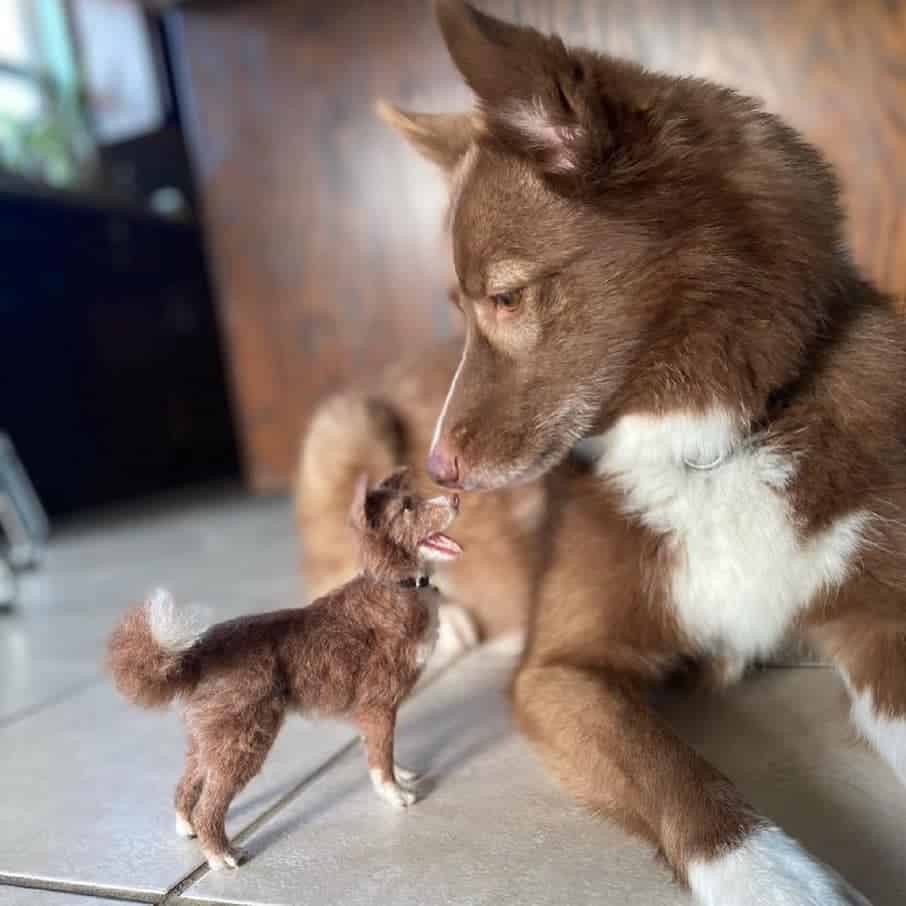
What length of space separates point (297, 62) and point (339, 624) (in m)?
3.04

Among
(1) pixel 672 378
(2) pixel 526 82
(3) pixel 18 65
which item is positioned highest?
(2) pixel 526 82

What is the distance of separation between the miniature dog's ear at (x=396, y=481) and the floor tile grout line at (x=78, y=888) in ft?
1.72

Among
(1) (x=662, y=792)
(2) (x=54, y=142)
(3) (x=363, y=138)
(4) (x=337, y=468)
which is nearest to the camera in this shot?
(1) (x=662, y=792)

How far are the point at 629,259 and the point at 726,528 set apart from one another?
1.32ft

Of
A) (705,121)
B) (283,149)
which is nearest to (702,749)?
(705,121)

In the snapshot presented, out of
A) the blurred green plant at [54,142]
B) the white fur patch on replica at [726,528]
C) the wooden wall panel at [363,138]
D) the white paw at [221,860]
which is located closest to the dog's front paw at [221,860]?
the white paw at [221,860]

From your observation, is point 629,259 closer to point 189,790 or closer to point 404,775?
point 404,775

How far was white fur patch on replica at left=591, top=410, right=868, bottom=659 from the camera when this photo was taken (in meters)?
1.20

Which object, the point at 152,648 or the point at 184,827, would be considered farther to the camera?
the point at 184,827

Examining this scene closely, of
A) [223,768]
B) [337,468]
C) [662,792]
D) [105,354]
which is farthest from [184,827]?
[105,354]

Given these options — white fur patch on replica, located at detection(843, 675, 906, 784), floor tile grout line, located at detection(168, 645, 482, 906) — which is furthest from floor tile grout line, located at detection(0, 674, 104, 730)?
white fur patch on replica, located at detection(843, 675, 906, 784)

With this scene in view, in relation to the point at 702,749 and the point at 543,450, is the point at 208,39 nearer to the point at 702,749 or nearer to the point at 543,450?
the point at 543,450

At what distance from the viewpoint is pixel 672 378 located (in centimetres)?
120

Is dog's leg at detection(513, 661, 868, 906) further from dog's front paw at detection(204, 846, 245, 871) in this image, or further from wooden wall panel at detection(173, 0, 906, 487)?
wooden wall panel at detection(173, 0, 906, 487)
